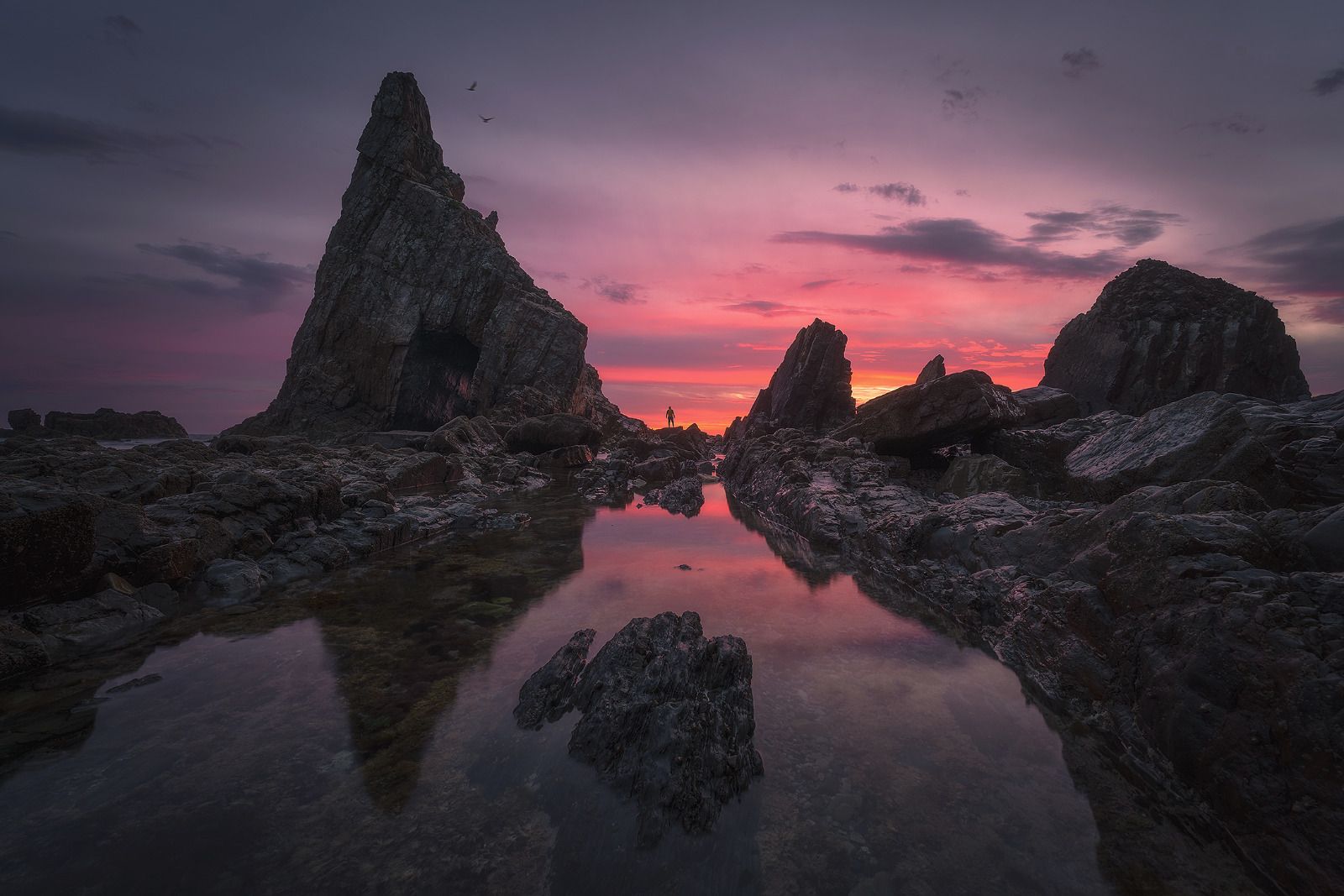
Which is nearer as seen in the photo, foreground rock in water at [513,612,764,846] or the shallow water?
the shallow water

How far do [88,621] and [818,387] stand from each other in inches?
2423

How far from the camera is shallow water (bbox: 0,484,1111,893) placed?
4.68 m

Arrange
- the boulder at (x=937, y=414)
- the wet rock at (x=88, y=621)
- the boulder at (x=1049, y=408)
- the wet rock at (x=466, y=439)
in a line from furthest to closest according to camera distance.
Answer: the wet rock at (x=466, y=439), the boulder at (x=1049, y=408), the boulder at (x=937, y=414), the wet rock at (x=88, y=621)

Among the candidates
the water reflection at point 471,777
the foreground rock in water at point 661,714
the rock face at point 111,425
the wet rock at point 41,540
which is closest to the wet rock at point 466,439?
the wet rock at point 41,540

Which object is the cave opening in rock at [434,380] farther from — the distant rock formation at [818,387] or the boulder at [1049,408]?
the boulder at [1049,408]

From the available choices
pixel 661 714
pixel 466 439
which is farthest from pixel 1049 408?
pixel 466 439

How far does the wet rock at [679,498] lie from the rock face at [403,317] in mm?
32092

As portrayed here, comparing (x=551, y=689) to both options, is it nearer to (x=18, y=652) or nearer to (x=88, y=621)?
(x=18, y=652)

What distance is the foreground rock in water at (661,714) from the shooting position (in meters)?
5.50

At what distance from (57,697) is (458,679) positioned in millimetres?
5427

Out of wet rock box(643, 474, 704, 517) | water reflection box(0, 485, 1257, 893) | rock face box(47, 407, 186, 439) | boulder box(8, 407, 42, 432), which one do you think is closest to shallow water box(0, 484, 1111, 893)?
water reflection box(0, 485, 1257, 893)

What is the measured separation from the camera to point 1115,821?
5.36 meters

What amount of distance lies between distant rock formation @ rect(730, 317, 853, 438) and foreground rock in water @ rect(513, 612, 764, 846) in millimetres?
54904

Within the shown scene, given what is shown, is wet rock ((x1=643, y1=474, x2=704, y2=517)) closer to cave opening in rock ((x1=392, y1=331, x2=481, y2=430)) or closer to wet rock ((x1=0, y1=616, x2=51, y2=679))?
wet rock ((x1=0, y1=616, x2=51, y2=679))
